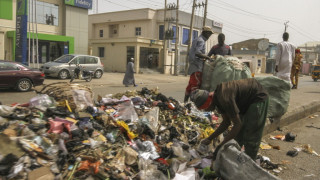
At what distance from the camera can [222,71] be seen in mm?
5375

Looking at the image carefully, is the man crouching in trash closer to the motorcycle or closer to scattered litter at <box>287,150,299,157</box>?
scattered litter at <box>287,150,299,157</box>

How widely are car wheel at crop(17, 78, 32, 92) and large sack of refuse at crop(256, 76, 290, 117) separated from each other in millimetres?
9043

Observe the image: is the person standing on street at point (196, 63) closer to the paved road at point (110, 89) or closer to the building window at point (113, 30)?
the paved road at point (110, 89)

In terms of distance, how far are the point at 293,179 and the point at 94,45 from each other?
29.9 metres

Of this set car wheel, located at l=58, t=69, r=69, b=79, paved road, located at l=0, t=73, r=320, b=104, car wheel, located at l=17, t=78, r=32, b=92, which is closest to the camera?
paved road, located at l=0, t=73, r=320, b=104

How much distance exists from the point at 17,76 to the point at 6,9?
1183cm

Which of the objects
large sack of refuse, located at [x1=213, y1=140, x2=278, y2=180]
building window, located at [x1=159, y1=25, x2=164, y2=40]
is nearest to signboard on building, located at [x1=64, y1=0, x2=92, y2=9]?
building window, located at [x1=159, y1=25, x2=164, y2=40]

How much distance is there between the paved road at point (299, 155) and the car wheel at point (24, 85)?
30.2 ft

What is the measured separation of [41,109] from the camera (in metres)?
4.16

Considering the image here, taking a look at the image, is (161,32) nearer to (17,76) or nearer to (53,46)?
(53,46)

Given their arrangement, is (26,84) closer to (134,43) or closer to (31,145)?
(31,145)

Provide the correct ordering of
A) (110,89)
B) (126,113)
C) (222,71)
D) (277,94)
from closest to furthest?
(126,113)
(222,71)
(277,94)
(110,89)

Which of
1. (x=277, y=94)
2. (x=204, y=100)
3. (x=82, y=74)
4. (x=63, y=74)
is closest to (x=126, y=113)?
(x=204, y=100)

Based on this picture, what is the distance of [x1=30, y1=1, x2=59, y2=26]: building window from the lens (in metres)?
21.6
